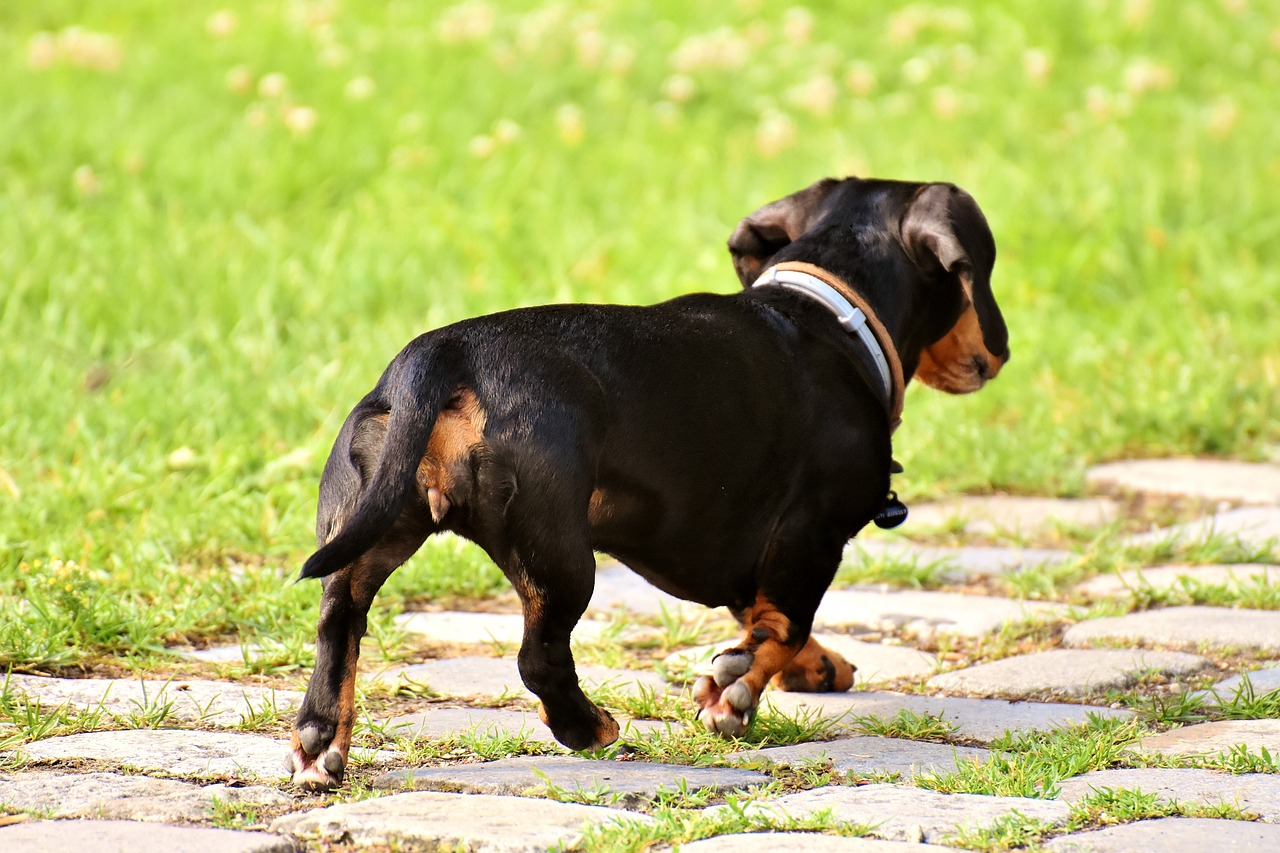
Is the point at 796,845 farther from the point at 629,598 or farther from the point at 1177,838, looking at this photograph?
the point at 629,598

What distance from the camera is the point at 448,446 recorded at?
227 cm

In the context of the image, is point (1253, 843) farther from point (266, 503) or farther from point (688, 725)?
point (266, 503)

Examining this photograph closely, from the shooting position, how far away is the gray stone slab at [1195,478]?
Result: 14.8 feet

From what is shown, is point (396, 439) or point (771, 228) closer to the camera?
point (396, 439)

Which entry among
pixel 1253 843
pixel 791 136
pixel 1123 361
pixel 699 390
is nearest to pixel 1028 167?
pixel 791 136

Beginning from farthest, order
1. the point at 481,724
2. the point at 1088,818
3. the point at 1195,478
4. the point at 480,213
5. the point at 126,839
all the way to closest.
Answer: the point at 480,213, the point at 1195,478, the point at 481,724, the point at 1088,818, the point at 126,839

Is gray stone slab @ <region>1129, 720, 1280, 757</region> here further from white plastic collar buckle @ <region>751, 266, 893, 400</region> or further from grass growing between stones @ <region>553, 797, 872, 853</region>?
white plastic collar buckle @ <region>751, 266, 893, 400</region>

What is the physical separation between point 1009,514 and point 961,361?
1.20 meters

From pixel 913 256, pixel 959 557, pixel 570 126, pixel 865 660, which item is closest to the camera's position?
pixel 913 256

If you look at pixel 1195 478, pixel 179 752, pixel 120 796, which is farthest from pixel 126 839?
pixel 1195 478

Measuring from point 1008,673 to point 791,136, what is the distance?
4.71 m

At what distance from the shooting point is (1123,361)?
552cm

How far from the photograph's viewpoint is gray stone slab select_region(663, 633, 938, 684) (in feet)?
10.3

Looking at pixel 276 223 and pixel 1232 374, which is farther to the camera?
pixel 276 223
